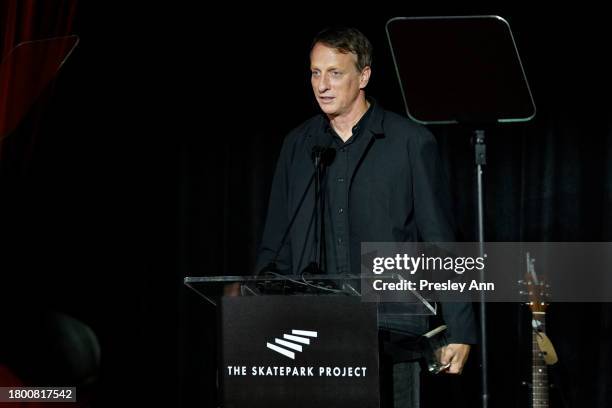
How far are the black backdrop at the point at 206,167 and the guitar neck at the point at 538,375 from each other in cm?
19

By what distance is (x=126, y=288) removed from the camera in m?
4.52

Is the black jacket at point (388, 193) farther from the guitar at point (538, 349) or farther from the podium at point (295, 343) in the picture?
the guitar at point (538, 349)

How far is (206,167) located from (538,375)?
1.97 metres

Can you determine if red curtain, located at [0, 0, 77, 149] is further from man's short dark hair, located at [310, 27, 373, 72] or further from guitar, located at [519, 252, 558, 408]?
guitar, located at [519, 252, 558, 408]

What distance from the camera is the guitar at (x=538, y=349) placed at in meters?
4.05

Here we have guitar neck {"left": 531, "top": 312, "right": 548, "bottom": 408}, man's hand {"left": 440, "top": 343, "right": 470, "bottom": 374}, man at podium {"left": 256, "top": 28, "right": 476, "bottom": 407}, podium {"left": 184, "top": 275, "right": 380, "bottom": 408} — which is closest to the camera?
podium {"left": 184, "top": 275, "right": 380, "bottom": 408}

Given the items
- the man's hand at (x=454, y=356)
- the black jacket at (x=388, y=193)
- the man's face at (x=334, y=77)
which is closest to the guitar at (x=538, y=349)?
the black jacket at (x=388, y=193)

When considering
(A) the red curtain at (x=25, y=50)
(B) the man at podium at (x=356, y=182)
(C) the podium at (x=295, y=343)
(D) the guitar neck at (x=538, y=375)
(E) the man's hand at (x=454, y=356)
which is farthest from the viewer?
(A) the red curtain at (x=25, y=50)

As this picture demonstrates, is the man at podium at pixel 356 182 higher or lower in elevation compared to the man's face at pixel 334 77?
lower

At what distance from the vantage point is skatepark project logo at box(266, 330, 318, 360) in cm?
223

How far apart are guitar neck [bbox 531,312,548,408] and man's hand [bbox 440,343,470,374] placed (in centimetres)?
146

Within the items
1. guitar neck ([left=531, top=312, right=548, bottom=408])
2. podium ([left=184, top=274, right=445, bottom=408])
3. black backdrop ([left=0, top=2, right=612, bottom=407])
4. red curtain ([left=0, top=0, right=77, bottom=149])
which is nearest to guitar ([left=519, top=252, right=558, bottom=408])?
guitar neck ([left=531, top=312, right=548, bottom=408])

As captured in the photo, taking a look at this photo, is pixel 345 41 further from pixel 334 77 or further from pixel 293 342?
pixel 293 342

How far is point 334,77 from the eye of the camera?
294 centimetres
